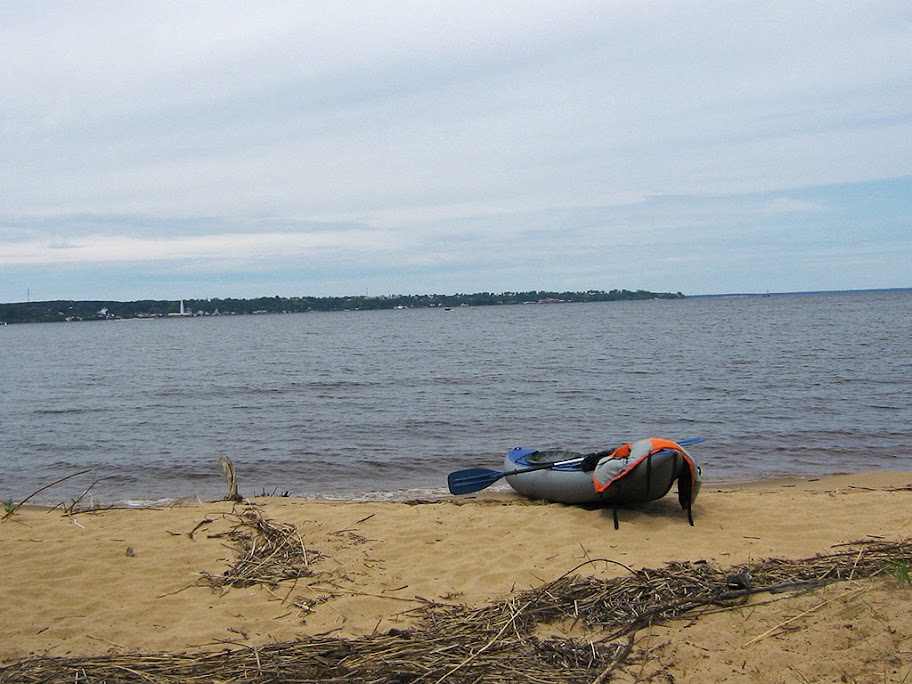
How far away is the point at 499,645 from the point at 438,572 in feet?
6.26

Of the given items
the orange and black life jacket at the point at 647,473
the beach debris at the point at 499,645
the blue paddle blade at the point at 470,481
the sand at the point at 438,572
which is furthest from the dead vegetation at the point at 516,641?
the blue paddle blade at the point at 470,481

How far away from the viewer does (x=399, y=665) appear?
12.2 ft

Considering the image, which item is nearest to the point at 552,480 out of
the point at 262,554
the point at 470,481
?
the point at 470,481

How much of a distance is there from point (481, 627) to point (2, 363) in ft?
146

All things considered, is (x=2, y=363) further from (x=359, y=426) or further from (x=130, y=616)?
(x=130, y=616)

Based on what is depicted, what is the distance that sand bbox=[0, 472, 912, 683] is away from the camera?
3.90 m

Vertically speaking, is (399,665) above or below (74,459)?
above

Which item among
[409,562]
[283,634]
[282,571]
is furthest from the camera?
A: [409,562]

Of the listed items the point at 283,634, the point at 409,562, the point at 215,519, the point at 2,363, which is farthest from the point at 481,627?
the point at 2,363

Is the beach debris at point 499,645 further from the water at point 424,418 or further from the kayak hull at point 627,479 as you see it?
the water at point 424,418

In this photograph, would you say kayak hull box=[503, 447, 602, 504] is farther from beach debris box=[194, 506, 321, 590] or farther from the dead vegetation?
beach debris box=[194, 506, 321, 590]

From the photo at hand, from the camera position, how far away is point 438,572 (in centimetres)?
583

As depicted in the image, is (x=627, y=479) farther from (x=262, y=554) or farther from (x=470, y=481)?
(x=262, y=554)

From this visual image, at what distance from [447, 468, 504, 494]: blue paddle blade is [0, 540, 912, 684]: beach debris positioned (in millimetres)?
4201
